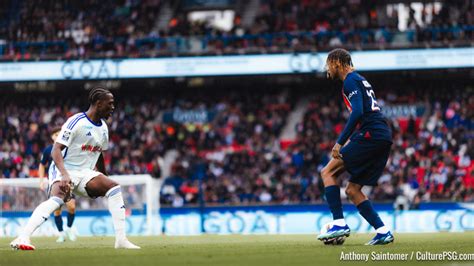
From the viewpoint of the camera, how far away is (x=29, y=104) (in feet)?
120

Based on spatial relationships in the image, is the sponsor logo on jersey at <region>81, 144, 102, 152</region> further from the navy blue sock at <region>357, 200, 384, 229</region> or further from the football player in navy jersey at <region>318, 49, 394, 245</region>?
the navy blue sock at <region>357, 200, 384, 229</region>

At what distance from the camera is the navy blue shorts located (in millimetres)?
10609

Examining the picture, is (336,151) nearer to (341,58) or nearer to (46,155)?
(341,58)

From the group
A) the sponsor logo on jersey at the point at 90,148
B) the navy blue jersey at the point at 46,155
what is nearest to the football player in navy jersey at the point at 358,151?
the sponsor logo on jersey at the point at 90,148

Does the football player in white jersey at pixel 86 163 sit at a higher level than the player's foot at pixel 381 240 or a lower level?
higher

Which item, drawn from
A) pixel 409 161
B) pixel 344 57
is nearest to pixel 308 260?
pixel 344 57

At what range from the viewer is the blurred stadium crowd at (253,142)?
28844 millimetres

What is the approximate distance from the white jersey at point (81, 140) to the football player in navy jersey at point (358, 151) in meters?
2.74

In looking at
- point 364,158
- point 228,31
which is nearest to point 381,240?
point 364,158

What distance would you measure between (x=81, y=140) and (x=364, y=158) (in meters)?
3.34

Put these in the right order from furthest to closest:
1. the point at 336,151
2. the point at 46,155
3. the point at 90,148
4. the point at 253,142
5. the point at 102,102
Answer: the point at 253,142, the point at 46,155, the point at 90,148, the point at 102,102, the point at 336,151

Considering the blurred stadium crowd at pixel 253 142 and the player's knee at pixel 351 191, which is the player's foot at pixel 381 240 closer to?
the player's knee at pixel 351 191

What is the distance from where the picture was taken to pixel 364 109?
35.2ft

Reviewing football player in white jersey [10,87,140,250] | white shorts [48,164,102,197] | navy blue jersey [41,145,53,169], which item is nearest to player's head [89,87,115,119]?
football player in white jersey [10,87,140,250]
